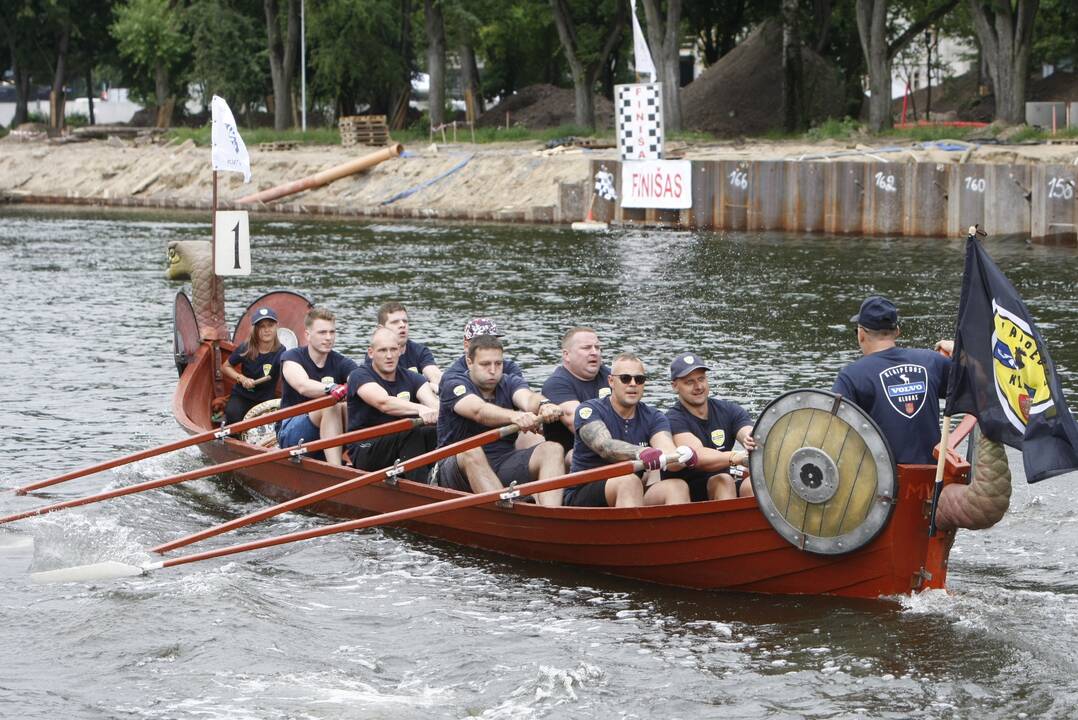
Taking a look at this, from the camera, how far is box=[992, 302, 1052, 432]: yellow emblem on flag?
27.8ft

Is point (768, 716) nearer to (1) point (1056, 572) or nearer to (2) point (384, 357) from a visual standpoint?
(1) point (1056, 572)

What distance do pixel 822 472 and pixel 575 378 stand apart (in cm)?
242

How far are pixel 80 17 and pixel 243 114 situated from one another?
31.6 feet

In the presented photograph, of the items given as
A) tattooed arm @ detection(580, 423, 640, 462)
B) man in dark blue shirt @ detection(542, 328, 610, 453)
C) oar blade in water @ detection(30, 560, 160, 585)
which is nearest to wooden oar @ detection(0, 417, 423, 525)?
man in dark blue shirt @ detection(542, 328, 610, 453)

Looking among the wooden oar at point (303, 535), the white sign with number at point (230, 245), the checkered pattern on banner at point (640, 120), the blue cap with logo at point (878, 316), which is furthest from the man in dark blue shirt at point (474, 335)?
the checkered pattern on banner at point (640, 120)

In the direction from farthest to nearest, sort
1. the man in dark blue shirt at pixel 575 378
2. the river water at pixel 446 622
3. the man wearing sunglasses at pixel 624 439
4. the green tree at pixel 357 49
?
the green tree at pixel 357 49, the man in dark blue shirt at pixel 575 378, the man wearing sunglasses at pixel 624 439, the river water at pixel 446 622

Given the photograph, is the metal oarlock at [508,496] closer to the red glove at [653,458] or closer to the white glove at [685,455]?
the red glove at [653,458]

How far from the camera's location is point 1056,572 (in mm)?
10789

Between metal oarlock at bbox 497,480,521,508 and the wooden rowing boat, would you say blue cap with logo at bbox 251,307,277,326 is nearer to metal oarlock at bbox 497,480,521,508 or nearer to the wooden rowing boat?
the wooden rowing boat

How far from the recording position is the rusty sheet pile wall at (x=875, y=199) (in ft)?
96.3

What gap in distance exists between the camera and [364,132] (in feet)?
166

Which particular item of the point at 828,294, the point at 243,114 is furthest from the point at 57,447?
the point at 243,114

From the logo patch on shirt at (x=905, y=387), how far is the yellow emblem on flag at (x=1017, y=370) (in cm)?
58

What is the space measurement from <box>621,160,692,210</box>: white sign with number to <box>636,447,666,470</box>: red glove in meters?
25.9
